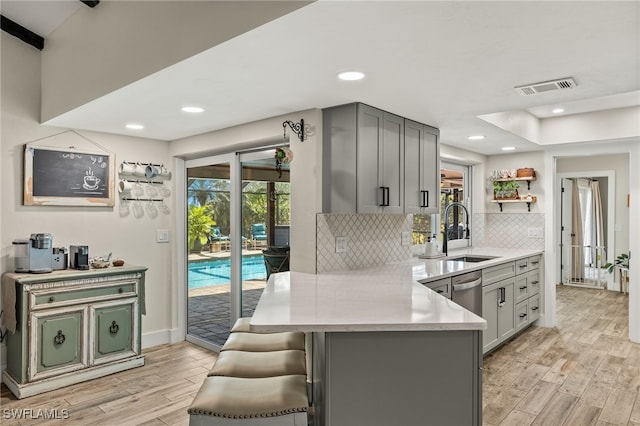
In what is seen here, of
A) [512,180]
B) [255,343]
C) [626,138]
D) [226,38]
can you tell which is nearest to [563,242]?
[512,180]

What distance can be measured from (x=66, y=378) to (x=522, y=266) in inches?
180

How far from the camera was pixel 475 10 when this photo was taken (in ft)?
5.25

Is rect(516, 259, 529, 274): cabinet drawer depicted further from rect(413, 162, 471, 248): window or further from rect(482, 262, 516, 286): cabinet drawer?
rect(413, 162, 471, 248): window

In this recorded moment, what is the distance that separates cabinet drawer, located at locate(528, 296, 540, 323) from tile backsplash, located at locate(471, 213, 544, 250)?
2.15ft

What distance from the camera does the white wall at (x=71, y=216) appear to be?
3439 mm

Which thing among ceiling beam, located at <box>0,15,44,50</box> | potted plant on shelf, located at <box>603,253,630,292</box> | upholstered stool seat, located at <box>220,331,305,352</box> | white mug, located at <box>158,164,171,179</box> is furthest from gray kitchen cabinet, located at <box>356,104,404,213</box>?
potted plant on shelf, located at <box>603,253,630,292</box>

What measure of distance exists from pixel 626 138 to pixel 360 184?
3336 mm

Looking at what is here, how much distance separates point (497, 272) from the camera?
406cm

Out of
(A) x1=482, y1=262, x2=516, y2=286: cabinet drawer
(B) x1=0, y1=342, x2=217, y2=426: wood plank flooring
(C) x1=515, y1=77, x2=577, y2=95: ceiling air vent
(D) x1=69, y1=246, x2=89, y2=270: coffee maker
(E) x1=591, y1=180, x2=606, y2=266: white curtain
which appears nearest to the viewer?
(C) x1=515, y1=77, x2=577, y2=95: ceiling air vent

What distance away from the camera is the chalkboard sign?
11.6 ft

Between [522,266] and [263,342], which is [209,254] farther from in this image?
[522,266]

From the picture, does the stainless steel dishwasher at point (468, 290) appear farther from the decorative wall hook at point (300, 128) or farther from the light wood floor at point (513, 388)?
the decorative wall hook at point (300, 128)

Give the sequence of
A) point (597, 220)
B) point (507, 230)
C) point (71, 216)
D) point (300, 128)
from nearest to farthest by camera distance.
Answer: point (300, 128), point (71, 216), point (507, 230), point (597, 220)

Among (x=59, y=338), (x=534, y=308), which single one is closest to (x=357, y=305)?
(x=59, y=338)
